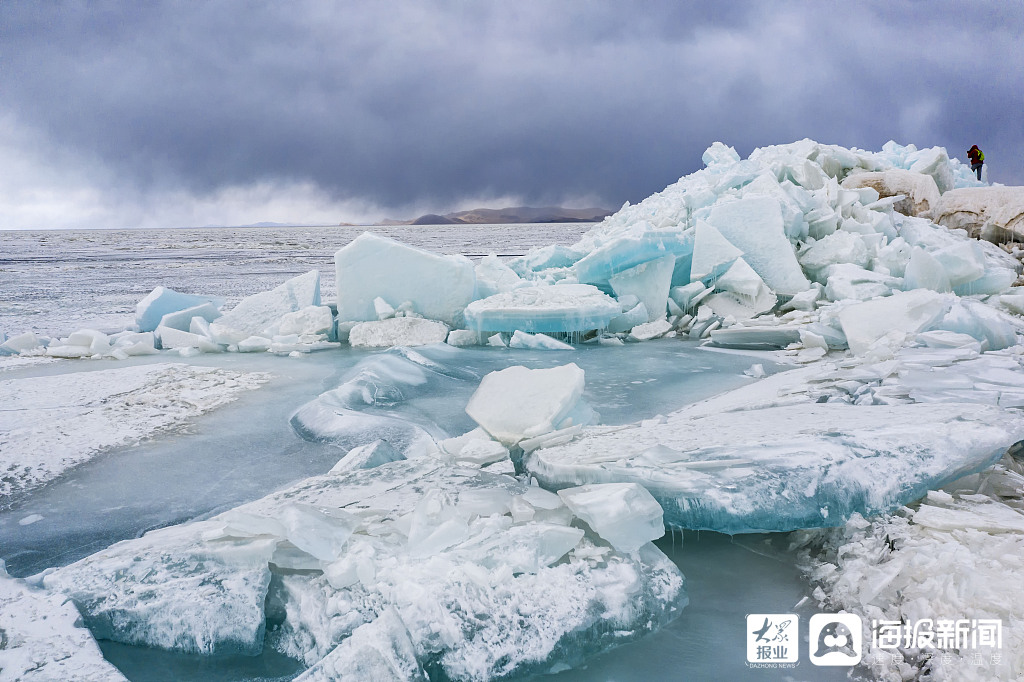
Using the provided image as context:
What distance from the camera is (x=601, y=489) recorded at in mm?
1840

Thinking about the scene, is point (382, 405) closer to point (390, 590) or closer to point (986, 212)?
point (390, 590)

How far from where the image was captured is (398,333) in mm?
5445

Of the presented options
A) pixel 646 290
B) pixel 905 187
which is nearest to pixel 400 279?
pixel 646 290

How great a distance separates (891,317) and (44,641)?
14.4 feet

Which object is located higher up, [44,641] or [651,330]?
[651,330]

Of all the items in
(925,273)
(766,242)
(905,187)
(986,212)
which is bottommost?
(925,273)

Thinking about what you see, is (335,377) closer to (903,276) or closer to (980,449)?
(980,449)

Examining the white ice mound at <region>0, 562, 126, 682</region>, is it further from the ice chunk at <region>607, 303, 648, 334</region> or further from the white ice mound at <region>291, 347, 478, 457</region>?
the ice chunk at <region>607, 303, 648, 334</region>

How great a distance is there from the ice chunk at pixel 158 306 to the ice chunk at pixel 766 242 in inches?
204

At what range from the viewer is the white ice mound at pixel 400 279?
18.3 ft

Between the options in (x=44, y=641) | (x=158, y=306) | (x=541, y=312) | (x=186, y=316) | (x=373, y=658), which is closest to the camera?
(x=373, y=658)

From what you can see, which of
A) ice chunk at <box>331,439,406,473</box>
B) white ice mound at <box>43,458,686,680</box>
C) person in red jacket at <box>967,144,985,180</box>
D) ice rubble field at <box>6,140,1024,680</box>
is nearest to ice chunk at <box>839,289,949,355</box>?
ice rubble field at <box>6,140,1024,680</box>

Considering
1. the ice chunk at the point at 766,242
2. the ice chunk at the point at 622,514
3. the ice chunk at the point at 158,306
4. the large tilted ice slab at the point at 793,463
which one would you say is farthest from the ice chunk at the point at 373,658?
the ice chunk at the point at 158,306

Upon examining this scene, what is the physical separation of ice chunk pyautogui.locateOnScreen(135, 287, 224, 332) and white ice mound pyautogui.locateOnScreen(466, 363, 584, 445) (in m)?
4.70
